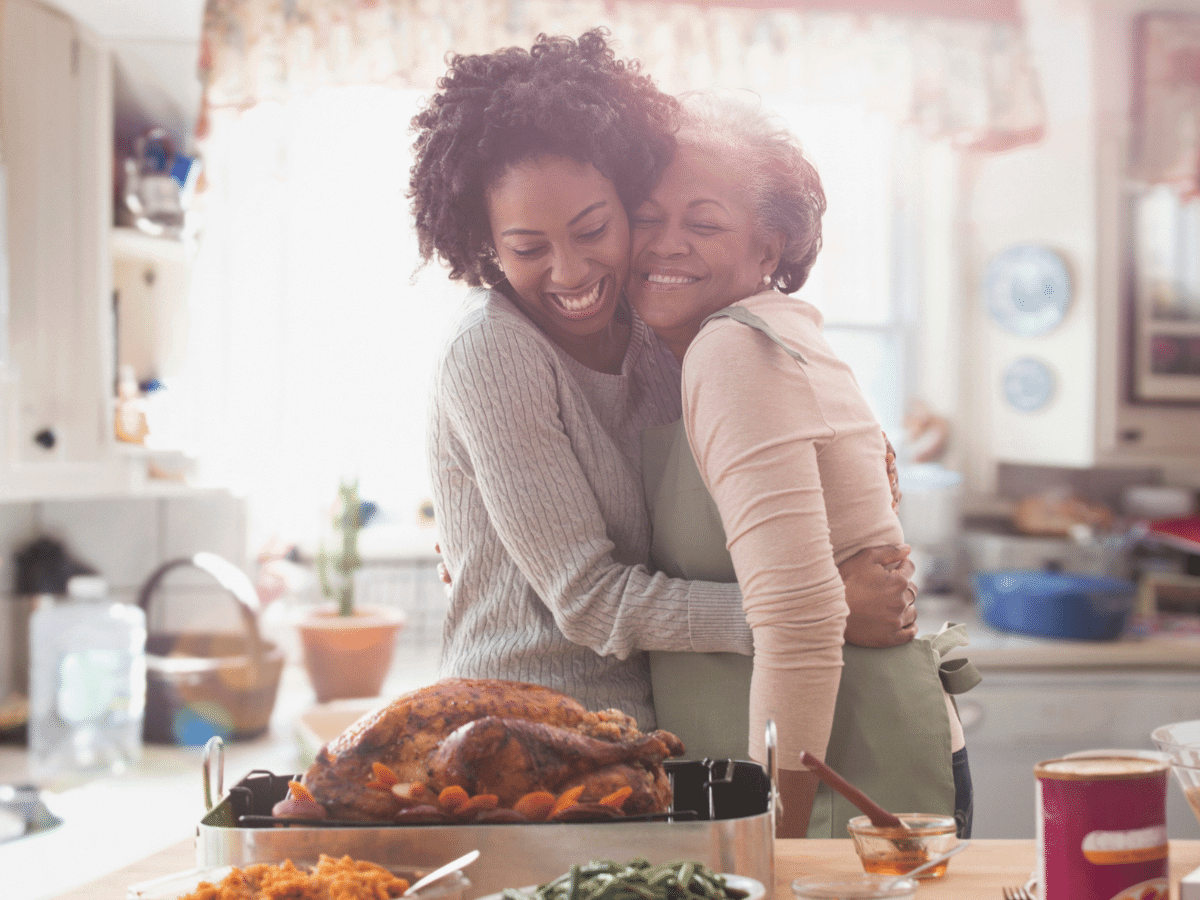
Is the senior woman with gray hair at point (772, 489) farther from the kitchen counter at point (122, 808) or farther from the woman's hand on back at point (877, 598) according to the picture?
the kitchen counter at point (122, 808)

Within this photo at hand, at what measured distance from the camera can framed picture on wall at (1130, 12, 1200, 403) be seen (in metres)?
2.82

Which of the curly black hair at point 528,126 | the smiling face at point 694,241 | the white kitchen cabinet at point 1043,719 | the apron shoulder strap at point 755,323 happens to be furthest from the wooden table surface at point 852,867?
the white kitchen cabinet at point 1043,719

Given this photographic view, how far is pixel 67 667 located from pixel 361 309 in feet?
3.94

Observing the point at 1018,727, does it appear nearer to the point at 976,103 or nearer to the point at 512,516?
the point at 976,103

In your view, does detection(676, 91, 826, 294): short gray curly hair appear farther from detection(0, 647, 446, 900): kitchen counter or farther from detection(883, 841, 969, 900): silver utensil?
detection(0, 647, 446, 900): kitchen counter

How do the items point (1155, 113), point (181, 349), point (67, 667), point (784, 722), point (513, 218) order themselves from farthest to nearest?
1. point (1155, 113)
2. point (181, 349)
3. point (67, 667)
4. point (513, 218)
5. point (784, 722)

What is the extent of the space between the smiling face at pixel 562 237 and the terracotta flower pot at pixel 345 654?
1.53 meters

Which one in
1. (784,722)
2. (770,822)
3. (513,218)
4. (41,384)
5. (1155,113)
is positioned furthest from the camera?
(1155,113)

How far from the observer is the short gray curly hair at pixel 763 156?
105 cm

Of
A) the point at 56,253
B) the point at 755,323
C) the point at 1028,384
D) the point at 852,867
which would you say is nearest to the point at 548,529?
the point at 755,323

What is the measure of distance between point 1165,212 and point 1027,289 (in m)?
0.39

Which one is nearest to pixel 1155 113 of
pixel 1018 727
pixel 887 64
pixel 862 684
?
pixel 887 64

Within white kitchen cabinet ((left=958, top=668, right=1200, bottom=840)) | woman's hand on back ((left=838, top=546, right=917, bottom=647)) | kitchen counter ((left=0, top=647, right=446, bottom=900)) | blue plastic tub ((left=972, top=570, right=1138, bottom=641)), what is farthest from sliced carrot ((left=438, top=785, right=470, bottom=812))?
blue plastic tub ((left=972, top=570, right=1138, bottom=641))

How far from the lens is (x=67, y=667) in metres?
2.20
